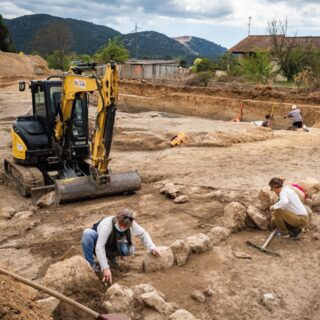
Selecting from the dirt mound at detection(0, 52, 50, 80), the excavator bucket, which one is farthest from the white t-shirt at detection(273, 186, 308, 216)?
the dirt mound at detection(0, 52, 50, 80)

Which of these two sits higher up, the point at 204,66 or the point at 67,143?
the point at 204,66

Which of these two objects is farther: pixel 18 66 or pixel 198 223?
pixel 18 66

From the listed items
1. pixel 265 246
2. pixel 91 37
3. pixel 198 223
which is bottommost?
pixel 198 223

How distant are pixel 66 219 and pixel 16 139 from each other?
300 centimetres

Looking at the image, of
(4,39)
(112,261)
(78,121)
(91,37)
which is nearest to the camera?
(112,261)

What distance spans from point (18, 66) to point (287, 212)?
125 feet

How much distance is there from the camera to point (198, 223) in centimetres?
823

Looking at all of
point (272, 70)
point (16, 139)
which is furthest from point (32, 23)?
point (16, 139)

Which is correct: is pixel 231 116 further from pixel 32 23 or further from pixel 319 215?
pixel 32 23

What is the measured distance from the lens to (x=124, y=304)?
4988mm

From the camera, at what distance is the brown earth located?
5.52 metres

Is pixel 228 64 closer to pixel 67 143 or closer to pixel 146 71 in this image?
pixel 146 71

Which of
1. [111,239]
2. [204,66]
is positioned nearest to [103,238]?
[111,239]

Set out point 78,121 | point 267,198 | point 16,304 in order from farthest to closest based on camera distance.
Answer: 1. point 78,121
2. point 267,198
3. point 16,304
